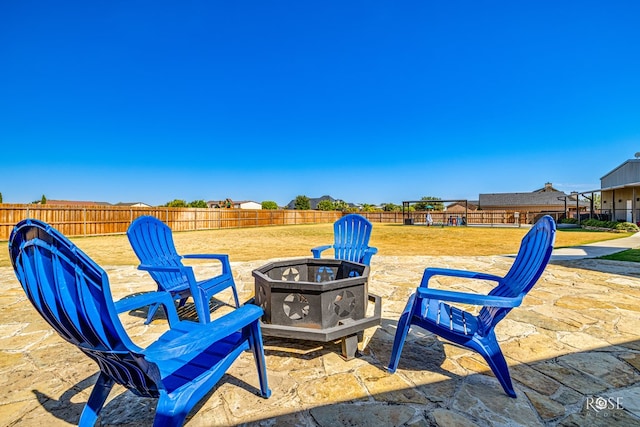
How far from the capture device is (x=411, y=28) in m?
11.0

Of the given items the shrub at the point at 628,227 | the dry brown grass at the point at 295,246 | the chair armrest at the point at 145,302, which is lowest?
the dry brown grass at the point at 295,246

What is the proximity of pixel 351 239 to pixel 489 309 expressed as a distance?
1969 mm

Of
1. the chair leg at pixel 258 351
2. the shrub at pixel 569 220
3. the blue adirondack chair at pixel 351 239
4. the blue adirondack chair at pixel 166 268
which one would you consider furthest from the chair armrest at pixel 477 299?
the shrub at pixel 569 220

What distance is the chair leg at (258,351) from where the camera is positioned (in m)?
1.58

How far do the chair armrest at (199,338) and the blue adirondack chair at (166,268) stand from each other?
4.05ft

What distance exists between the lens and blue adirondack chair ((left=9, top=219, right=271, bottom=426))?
37.2 inches

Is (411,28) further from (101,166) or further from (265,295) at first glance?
(101,166)

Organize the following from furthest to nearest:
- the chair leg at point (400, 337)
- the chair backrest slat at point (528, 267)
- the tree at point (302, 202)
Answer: the tree at point (302, 202), the chair leg at point (400, 337), the chair backrest slat at point (528, 267)

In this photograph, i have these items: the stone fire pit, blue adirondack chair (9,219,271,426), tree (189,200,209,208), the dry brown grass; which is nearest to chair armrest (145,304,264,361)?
blue adirondack chair (9,219,271,426)

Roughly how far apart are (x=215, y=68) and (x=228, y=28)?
4624 mm

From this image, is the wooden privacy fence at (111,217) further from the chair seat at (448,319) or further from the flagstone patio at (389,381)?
the chair seat at (448,319)

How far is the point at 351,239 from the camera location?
366 cm

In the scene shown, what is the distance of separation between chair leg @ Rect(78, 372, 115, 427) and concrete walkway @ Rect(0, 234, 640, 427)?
0.35m

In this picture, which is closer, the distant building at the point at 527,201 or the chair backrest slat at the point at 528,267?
the chair backrest slat at the point at 528,267
